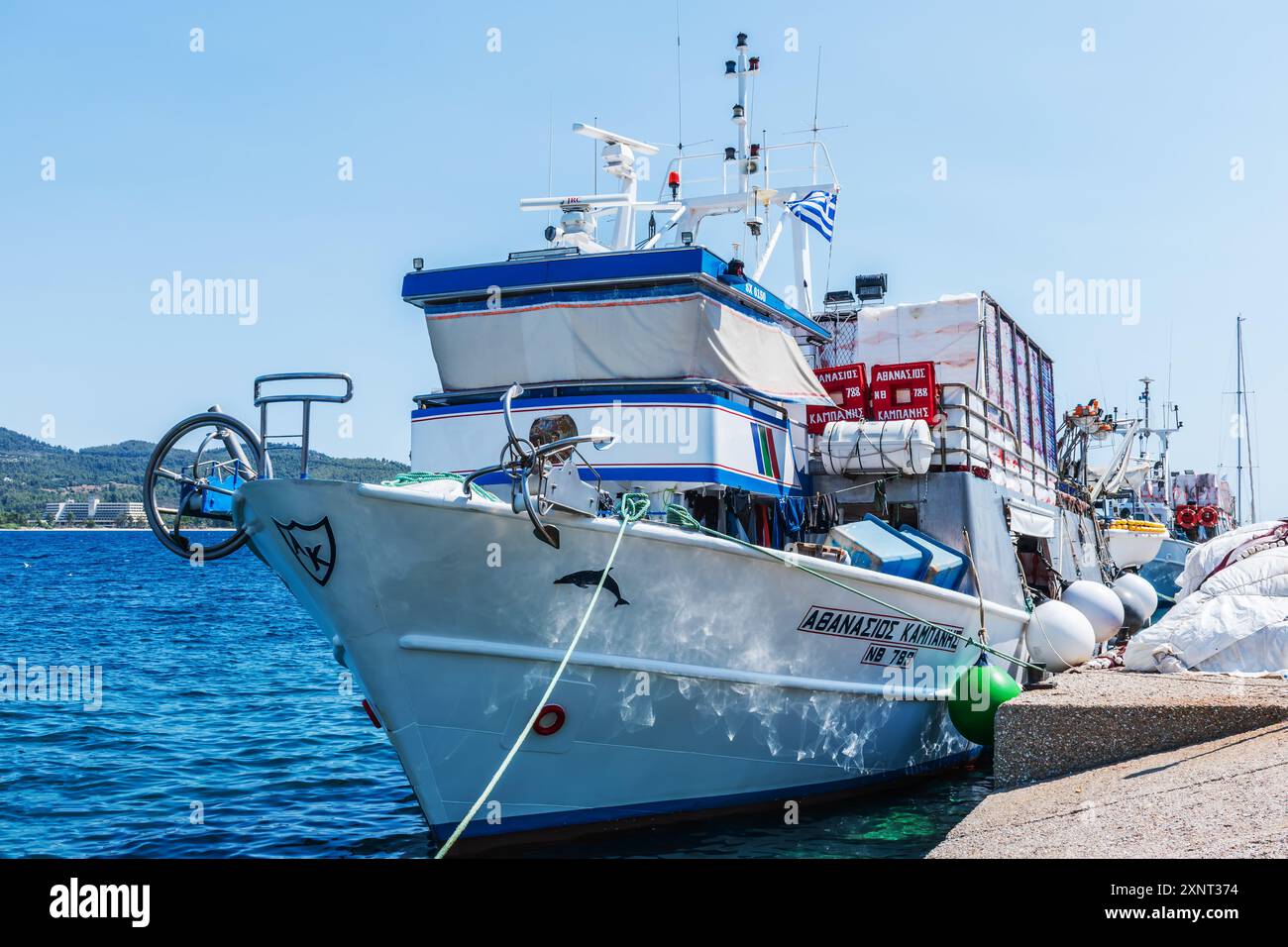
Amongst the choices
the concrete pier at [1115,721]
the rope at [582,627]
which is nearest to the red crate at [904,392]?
the concrete pier at [1115,721]

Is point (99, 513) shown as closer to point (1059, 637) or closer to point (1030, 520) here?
point (1030, 520)

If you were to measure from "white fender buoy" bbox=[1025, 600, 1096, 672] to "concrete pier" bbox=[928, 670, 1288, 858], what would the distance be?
1.64 m

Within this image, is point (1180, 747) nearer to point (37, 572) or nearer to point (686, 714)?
point (686, 714)

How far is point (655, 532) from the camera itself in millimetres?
8328

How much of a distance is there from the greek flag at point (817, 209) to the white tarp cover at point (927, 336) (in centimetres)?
171

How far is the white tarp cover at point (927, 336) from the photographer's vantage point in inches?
588

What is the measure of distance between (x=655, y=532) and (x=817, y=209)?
701cm

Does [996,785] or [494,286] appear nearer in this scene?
[996,785]

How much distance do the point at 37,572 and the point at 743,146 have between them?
65.4 meters

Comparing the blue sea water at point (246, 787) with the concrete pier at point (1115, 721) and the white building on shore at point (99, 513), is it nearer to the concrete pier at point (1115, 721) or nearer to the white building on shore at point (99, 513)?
the concrete pier at point (1115, 721)

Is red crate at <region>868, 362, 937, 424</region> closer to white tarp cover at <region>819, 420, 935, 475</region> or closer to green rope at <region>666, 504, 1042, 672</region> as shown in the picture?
white tarp cover at <region>819, 420, 935, 475</region>

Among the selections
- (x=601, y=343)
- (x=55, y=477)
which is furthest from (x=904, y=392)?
(x=55, y=477)
